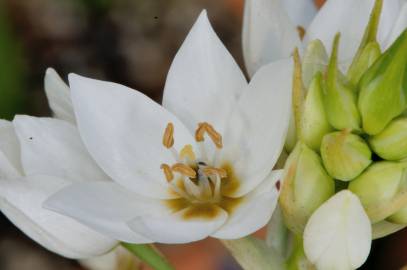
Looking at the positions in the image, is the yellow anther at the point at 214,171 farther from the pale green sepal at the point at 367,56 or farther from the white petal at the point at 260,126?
the pale green sepal at the point at 367,56

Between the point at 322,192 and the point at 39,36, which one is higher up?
the point at 322,192

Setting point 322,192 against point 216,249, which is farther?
point 216,249

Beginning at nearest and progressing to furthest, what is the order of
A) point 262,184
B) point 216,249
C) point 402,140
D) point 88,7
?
1. point 402,140
2. point 262,184
3. point 216,249
4. point 88,7

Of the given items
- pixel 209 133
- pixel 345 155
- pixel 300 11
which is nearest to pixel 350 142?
pixel 345 155

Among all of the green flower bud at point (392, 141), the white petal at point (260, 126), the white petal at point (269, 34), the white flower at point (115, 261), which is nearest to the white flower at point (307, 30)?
the white petal at point (269, 34)

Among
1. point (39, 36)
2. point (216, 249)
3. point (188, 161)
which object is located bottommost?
point (216, 249)

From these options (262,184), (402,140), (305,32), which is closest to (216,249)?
(305,32)

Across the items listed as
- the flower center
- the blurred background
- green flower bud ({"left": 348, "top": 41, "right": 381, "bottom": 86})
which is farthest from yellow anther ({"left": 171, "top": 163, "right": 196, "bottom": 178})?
the blurred background

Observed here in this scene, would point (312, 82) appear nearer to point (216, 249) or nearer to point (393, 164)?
point (393, 164)
